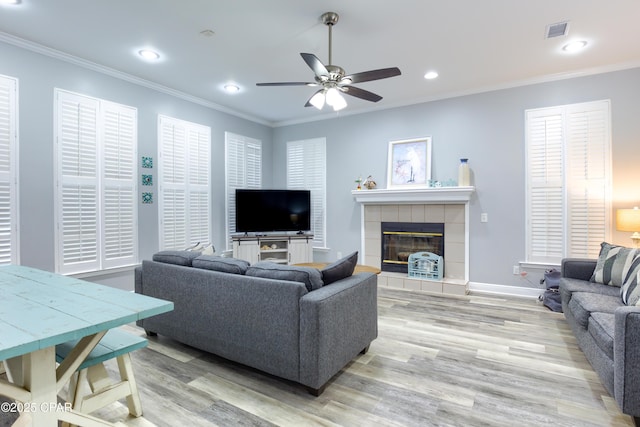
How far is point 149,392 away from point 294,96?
164 inches

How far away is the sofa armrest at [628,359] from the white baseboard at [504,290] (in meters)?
2.79

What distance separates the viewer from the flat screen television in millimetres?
5465

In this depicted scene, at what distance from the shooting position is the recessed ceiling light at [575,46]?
3299 millimetres

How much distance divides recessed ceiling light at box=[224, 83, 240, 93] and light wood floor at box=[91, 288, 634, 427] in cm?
334

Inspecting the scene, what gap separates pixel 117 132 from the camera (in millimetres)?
4027

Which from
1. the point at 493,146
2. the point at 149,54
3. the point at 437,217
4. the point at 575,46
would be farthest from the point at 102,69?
the point at 575,46

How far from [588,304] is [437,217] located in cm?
251

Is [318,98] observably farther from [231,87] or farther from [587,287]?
[587,287]

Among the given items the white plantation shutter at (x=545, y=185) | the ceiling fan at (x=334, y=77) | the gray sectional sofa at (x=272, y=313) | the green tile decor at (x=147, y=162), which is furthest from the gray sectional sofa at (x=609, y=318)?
the green tile decor at (x=147, y=162)

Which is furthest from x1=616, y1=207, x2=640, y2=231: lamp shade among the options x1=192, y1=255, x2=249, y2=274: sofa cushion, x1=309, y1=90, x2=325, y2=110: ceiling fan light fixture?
x1=192, y1=255, x2=249, y2=274: sofa cushion

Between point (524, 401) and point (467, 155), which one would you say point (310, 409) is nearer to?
point (524, 401)

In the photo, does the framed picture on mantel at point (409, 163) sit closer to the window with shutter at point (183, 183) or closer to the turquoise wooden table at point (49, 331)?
the window with shutter at point (183, 183)

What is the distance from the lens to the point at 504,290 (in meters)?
4.45

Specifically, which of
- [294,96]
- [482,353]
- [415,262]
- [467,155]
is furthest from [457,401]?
[294,96]
